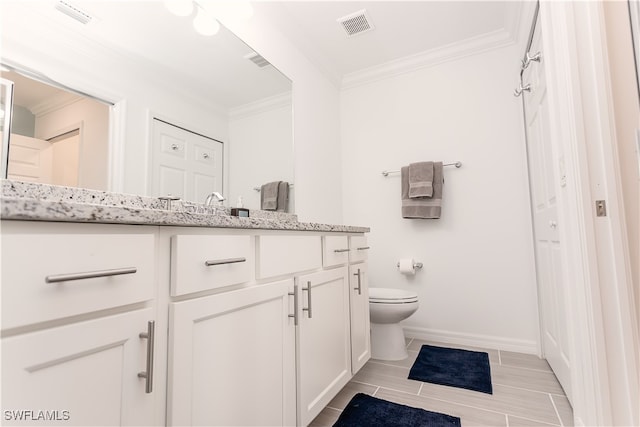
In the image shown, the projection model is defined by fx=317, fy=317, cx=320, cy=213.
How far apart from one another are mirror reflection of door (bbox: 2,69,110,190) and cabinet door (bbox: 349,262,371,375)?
3.97 ft

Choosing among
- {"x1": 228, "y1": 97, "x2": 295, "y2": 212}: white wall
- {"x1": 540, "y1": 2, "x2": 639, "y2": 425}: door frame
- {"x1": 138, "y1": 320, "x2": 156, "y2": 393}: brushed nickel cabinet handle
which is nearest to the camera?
{"x1": 138, "y1": 320, "x2": 156, "y2": 393}: brushed nickel cabinet handle

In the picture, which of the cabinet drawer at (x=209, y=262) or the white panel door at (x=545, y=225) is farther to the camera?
the white panel door at (x=545, y=225)

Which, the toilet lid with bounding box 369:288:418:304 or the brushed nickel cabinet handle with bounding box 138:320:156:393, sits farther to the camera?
the toilet lid with bounding box 369:288:418:304

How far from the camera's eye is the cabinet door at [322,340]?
3.85 feet

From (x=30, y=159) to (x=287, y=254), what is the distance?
0.87 metres

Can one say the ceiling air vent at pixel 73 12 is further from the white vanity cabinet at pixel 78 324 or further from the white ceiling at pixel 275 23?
the white vanity cabinet at pixel 78 324

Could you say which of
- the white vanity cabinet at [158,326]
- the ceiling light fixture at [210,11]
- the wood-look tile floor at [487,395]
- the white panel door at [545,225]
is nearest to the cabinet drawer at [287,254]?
the white vanity cabinet at [158,326]

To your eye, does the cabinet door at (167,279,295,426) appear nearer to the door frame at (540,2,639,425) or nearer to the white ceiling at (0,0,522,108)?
the door frame at (540,2,639,425)

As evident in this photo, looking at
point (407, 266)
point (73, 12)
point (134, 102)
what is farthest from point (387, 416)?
point (73, 12)

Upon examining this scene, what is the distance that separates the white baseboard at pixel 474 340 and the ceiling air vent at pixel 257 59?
219 cm

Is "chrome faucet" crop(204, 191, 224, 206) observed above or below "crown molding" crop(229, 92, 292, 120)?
below

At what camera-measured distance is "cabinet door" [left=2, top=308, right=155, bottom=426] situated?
47 centimetres

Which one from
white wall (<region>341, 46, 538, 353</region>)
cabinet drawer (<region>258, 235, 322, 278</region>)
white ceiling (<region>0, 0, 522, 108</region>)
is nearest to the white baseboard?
white wall (<region>341, 46, 538, 353</region>)

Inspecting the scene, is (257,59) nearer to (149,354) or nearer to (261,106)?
(261,106)
